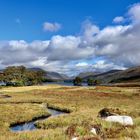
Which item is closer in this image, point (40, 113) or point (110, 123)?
point (110, 123)

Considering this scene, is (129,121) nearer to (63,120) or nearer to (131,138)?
(131,138)

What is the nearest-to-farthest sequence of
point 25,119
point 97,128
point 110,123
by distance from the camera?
point 97,128
point 110,123
point 25,119

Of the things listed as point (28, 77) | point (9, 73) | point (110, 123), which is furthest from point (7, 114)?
point (28, 77)

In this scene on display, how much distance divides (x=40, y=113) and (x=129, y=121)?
2237cm

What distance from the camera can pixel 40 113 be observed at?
145 feet

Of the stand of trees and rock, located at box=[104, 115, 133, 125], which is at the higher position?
the stand of trees

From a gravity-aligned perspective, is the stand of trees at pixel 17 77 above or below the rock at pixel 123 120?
above

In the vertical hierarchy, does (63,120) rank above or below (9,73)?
below

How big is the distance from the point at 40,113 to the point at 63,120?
1153cm

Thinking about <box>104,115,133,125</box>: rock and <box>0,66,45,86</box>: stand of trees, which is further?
<box>0,66,45,86</box>: stand of trees

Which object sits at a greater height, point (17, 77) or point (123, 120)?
point (17, 77)

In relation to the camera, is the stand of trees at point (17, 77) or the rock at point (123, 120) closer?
the rock at point (123, 120)

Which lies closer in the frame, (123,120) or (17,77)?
(123,120)

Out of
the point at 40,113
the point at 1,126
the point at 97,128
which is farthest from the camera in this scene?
the point at 40,113
